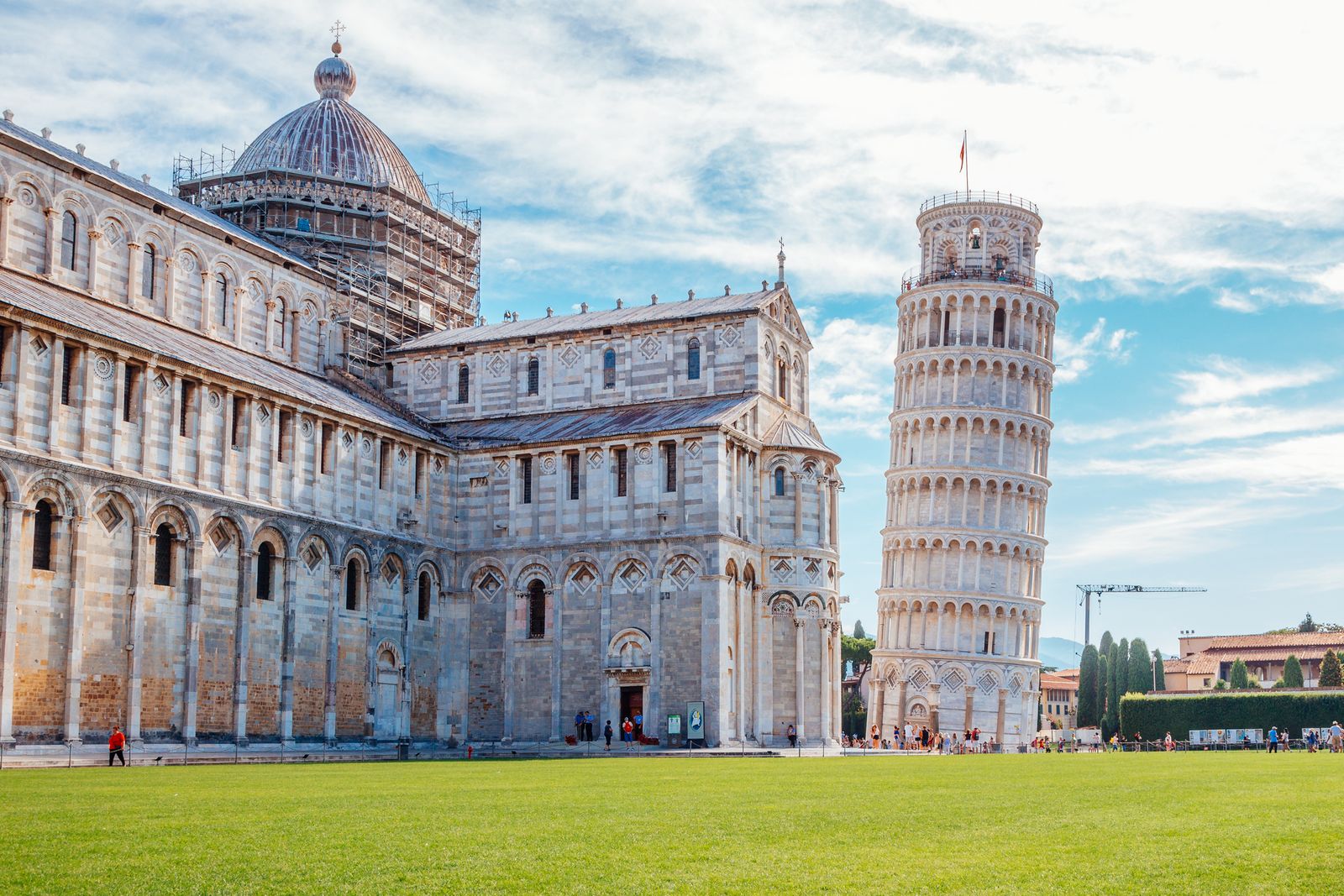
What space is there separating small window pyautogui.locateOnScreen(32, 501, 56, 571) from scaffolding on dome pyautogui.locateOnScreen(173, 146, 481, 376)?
24715 millimetres

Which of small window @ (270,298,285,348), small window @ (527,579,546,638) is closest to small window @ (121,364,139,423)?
small window @ (270,298,285,348)

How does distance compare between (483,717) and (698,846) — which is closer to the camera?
(698,846)

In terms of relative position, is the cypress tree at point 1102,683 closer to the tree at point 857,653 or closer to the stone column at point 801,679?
the tree at point 857,653

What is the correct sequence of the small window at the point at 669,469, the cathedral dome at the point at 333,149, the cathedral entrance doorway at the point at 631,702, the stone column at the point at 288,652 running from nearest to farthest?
1. the stone column at the point at 288,652
2. the cathedral entrance doorway at the point at 631,702
3. the small window at the point at 669,469
4. the cathedral dome at the point at 333,149

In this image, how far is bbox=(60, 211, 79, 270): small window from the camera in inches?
2079

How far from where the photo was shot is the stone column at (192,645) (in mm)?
48094

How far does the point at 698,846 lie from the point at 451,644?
44958 millimetres

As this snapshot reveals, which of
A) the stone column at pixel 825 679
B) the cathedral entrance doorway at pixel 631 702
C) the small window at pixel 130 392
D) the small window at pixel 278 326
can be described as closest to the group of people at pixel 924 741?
the stone column at pixel 825 679

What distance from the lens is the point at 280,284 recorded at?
64375mm

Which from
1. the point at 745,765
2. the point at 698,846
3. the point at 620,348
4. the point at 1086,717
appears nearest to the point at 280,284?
the point at 620,348

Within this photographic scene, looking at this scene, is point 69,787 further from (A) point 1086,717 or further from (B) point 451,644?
(A) point 1086,717

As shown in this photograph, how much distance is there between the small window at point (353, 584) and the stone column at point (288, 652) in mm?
3540

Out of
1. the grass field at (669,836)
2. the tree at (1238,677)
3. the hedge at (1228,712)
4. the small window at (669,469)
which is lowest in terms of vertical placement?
the hedge at (1228,712)

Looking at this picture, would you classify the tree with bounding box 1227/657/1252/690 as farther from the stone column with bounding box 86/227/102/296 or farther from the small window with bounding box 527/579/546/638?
the stone column with bounding box 86/227/102/296
